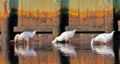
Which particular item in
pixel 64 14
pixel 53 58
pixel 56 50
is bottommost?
pixel 56 50

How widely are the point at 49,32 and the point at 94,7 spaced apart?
1.95m

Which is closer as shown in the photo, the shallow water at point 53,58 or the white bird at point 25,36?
the shallow water at point 53,58

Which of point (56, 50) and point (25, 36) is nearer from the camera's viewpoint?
point (56, 50)

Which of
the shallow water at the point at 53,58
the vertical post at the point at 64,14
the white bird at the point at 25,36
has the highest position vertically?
the vertical post at the point at 64,14

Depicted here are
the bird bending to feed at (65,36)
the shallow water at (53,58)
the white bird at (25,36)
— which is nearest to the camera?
the shallow water at (53,58)

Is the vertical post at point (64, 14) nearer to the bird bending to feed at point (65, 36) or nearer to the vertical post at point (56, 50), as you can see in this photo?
the vertical post at point (56, 50)

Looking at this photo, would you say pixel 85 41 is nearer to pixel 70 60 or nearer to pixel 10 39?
pixel 10 39

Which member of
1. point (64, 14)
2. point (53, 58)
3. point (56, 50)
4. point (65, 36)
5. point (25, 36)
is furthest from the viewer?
point (25, 36)

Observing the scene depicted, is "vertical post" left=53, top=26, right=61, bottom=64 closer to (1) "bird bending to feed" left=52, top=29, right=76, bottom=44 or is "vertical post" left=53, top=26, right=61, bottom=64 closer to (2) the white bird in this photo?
(1) "bird bending to feed" left=52, top=29, right=76, bottom=44

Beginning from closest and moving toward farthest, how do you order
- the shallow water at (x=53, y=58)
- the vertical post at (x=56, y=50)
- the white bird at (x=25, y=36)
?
the shallow water at (x=53, y=58), the vertical post at (x=56, y=50), the white bird at (x=25, y=36)

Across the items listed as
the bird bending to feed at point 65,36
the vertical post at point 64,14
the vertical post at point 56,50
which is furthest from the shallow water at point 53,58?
the vertical post at point 64,14

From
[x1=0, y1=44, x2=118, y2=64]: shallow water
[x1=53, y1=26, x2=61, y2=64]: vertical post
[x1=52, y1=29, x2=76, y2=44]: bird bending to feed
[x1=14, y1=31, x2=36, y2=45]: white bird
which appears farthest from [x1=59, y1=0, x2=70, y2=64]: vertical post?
[x1=0, y1=44, x2=118, y2=64]: shallow water

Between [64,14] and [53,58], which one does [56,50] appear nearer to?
[53,58]

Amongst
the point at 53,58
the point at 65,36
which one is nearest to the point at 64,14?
the point at 65,36
